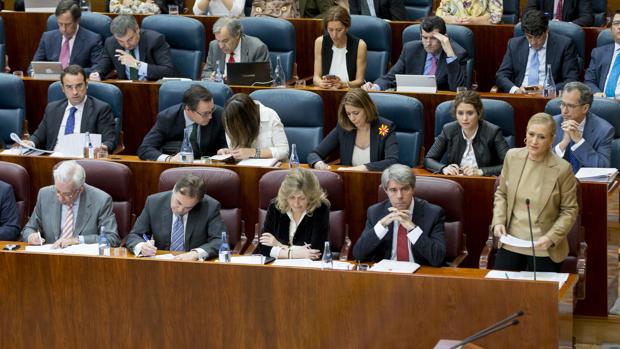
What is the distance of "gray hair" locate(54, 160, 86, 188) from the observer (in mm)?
5539

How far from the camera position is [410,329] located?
4.46 metres

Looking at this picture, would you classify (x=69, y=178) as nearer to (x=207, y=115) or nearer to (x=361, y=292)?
(x=207, y=115)

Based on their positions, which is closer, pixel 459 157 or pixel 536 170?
pixel 536 170

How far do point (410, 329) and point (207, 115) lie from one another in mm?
2316

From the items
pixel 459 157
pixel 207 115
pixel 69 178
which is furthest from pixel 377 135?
pixel 69 178

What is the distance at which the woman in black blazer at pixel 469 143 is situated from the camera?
5.99 m

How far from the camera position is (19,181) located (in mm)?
5883

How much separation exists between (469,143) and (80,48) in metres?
2.86

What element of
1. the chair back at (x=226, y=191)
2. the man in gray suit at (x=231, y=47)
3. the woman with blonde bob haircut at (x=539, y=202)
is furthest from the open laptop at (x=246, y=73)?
the woman with blonde bob haircut at (x=539, y=202)

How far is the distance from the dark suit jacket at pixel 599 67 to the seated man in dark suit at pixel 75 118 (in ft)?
8.83

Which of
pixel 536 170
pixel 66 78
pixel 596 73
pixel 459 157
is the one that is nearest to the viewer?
pixel 536 170

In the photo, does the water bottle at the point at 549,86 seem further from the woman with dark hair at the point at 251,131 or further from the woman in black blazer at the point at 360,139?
the woman with dark hair at the point at 251,131

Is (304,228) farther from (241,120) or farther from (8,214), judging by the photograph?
(8,214)

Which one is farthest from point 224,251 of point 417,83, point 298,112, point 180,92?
point 417,83
